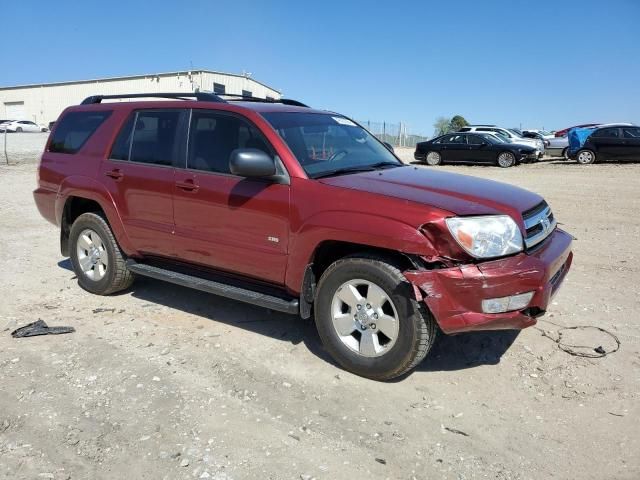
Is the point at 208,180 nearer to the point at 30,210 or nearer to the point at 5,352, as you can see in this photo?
the point at 5,352

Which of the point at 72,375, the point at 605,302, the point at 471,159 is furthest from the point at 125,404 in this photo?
the point at 471,159

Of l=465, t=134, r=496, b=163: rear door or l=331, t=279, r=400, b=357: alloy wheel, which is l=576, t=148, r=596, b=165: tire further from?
l=331, t=279, r=400, b=357: alloy wheel

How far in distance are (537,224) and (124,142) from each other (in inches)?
143

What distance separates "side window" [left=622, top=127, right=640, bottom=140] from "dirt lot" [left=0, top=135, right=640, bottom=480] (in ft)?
56.2

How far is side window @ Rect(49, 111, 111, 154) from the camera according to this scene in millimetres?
5336

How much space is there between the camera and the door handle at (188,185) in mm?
4352

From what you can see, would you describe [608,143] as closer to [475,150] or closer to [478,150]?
[478,150]

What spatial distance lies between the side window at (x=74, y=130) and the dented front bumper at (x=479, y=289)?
3.66 metres

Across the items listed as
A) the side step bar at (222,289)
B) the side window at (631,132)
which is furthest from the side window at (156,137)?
the side window at (631,132)

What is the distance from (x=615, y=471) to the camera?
2.77 metres

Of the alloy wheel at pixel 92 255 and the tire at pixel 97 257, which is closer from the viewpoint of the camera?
the tire at pixel 97 257

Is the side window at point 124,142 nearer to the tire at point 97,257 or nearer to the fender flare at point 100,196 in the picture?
the fender flare at point 100,196

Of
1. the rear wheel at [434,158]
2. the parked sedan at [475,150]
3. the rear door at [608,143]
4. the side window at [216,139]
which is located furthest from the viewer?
the rear wheel at [434,158]

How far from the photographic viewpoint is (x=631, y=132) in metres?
20.0
